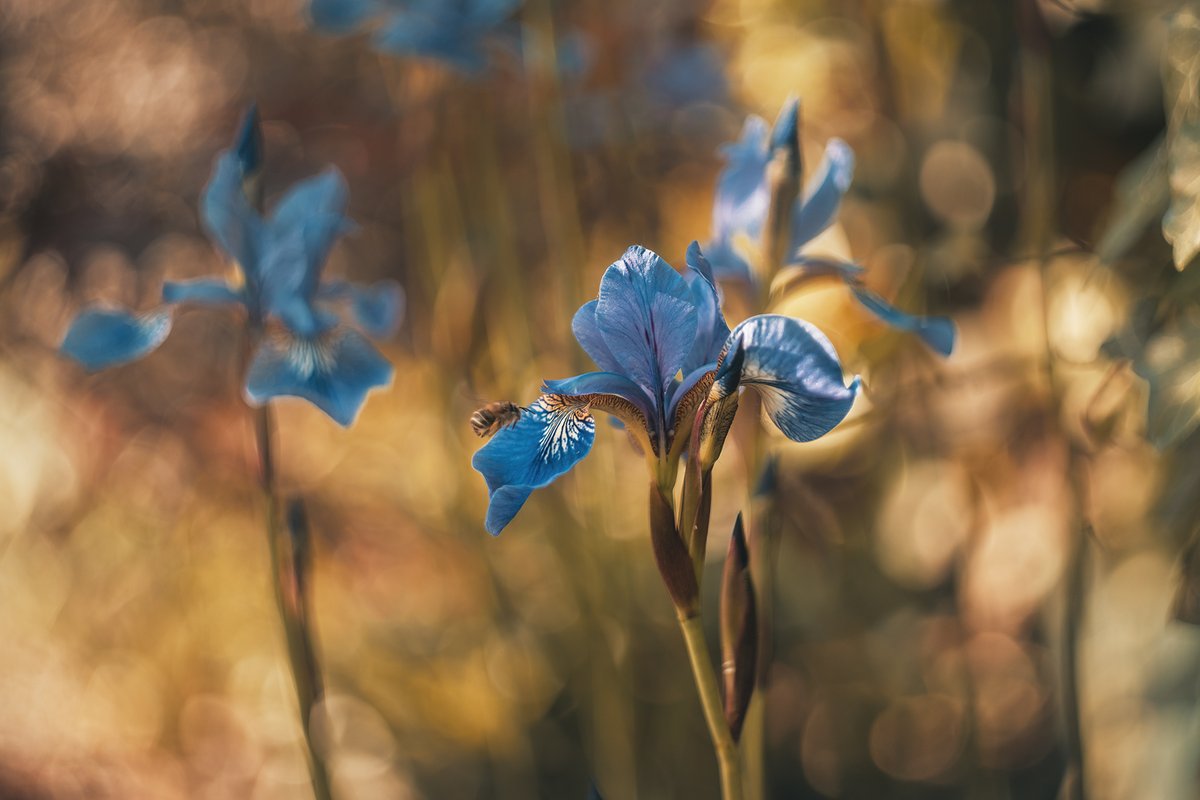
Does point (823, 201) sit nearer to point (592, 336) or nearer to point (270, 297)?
point (592, 336)

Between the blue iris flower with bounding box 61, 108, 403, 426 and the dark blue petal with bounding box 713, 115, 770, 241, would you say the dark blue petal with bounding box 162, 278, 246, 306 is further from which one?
the dark blue petal with bounding box 713, 115, 770, 241

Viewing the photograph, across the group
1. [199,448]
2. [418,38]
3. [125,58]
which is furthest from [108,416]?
[418,38]

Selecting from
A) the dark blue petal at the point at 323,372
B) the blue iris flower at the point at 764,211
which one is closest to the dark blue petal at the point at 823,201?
the blue iris flower at the point at 764,211

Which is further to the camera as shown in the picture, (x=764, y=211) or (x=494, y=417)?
(x=764, y=211)

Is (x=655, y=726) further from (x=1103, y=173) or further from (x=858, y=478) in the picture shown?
(x=1103, y=173)

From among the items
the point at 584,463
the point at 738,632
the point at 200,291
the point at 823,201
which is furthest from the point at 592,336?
the point at 584,463
